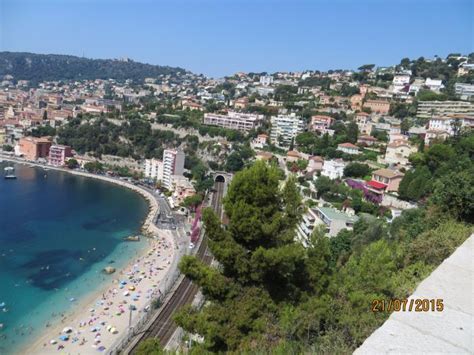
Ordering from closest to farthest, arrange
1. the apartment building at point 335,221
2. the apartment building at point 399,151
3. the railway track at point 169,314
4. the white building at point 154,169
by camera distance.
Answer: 1. the railway track at point 169,314
2. the apartment building at point 335,221
3. the apartment building at point 399,151
4. the white building at point 154,169

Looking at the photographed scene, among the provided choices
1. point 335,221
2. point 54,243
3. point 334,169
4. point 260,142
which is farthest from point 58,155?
point 335,221

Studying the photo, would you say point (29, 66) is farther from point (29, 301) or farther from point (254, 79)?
Answer: point (29, 301)

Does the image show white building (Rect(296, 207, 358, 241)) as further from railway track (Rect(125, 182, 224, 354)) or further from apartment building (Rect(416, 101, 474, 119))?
apartment building (Rect(416, 101, 474, 119))

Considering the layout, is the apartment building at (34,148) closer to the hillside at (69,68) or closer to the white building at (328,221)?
the white building at (328,221)

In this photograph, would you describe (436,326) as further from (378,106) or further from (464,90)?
(464,90)

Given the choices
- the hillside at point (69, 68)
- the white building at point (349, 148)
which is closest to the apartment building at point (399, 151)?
the white building at point (349, 148)

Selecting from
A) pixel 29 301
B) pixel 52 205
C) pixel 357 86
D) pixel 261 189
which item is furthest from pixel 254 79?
pixel 261 189
